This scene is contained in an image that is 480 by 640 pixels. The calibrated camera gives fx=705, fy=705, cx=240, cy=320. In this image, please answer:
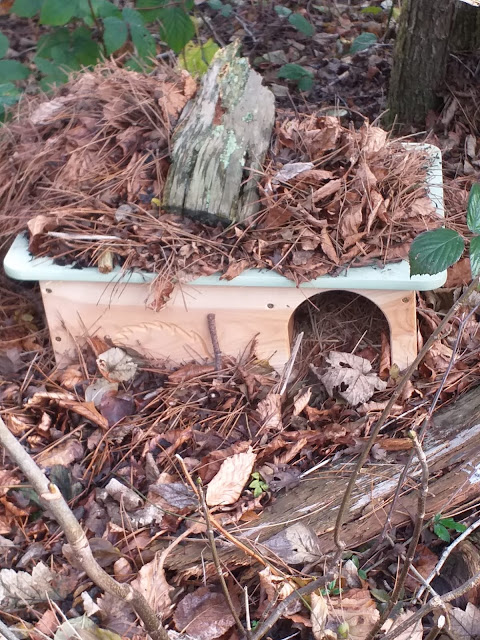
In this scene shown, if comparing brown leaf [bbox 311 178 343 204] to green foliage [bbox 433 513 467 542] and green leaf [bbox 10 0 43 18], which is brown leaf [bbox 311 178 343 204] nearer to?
green foliage [bbox 433 513 467 542]

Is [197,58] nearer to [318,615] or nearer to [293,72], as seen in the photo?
[293,72]

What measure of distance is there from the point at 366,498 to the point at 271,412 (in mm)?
402

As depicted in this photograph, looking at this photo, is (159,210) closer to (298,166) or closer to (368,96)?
(298,166)

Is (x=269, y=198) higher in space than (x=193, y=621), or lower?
higher

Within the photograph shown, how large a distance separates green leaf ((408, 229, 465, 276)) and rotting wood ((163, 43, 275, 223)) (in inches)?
27.8

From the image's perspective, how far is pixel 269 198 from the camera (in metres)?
2.21

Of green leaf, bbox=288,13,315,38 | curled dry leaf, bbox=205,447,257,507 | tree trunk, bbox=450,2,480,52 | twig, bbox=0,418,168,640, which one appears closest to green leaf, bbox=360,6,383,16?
green leaf, bbox=288,13,315,38

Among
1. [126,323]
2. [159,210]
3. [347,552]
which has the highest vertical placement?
[159,210]

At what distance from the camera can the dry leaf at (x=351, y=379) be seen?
7.38ft

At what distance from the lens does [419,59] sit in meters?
3.05

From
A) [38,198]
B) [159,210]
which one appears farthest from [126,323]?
[38,198]

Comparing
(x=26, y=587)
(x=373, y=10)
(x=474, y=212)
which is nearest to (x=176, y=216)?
(x=474, y=212)

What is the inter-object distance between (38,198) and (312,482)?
1351mm

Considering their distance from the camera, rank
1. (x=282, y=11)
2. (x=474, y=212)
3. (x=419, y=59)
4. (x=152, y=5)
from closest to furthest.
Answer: (x=474, y=212) < (x=419, y=59) < (x=152, y=5) < (x=282, y=11)
